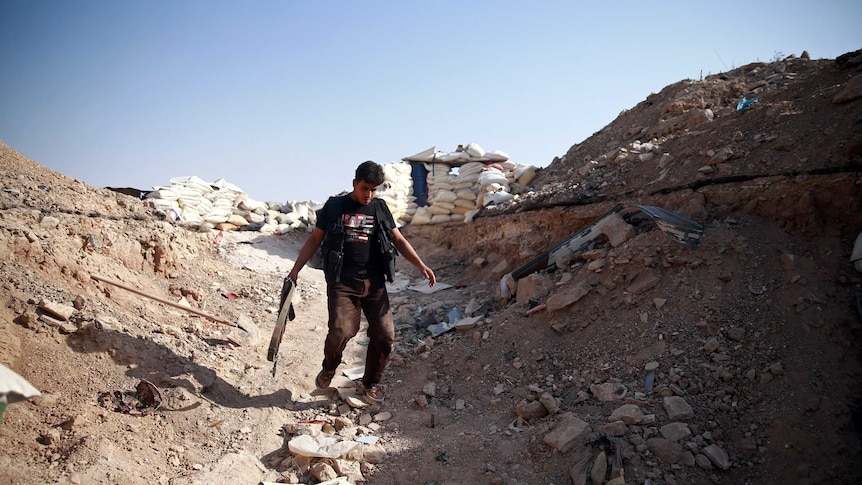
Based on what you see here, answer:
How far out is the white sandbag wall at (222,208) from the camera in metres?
7.52

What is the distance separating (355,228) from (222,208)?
18.1ft

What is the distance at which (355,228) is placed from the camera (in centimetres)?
358

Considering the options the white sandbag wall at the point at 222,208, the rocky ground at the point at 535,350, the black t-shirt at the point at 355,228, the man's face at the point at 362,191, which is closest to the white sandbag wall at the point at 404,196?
the white sandbag wall at the point at 222,208

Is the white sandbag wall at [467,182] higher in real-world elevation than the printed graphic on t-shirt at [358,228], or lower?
higher

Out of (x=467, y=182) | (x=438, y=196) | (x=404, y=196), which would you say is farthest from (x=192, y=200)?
(x=467, y=182)

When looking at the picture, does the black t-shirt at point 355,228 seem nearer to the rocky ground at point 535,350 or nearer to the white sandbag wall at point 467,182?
the rocky ground at point 535,350

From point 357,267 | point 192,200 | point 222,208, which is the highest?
point 192,200

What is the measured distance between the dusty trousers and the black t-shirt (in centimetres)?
12

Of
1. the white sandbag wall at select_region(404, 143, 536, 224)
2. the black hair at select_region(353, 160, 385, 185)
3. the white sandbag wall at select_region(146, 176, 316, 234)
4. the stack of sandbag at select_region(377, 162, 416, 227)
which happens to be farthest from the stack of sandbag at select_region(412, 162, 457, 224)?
the black hair at select_region(353, 160, 385, 185)

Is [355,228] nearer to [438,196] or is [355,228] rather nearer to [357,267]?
[357,267]

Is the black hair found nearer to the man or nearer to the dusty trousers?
the man

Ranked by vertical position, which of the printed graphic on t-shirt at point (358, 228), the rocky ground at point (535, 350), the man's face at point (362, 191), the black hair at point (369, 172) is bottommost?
the rocky ground at point (535, 350)

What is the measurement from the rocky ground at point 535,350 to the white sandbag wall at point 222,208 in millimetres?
1630

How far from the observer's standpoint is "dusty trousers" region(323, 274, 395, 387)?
351 centimetres
